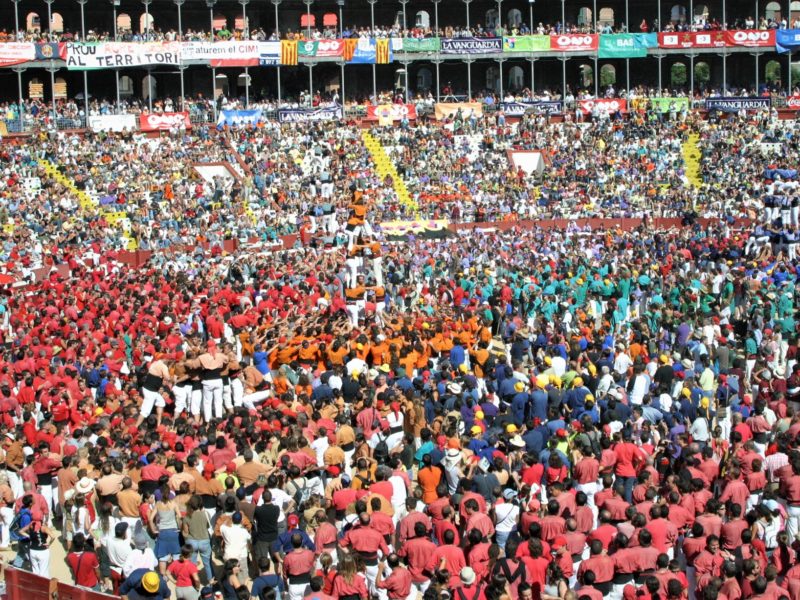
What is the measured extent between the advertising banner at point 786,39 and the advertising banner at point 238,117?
969 inches

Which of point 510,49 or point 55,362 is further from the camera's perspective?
point 510,49

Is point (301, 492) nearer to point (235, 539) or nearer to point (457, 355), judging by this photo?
point (235, 539)

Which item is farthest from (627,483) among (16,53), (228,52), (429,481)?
(228,52)

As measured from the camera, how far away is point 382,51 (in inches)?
2267

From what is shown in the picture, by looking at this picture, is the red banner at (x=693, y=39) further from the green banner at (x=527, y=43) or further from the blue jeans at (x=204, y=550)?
the blue jeans at (x=204, y=550)

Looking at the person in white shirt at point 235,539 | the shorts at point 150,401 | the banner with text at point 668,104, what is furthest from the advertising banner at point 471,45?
the person in white shirt at point 235,539

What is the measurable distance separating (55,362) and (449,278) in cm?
1231

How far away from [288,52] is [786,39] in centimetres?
2321

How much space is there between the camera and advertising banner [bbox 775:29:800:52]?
58.5 m

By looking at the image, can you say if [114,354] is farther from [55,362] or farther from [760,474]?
[760,474]

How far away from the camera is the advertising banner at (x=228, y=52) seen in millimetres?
54938

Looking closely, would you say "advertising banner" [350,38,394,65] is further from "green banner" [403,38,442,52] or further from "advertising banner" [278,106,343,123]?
"advertising banner" [278,106,343,123]

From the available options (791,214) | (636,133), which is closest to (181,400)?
(791,214)

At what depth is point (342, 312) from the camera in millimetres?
25703
